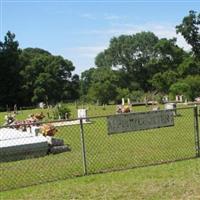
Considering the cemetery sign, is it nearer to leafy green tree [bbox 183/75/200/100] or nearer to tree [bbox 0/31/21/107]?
leafy green tree [bbox 183/75/200/100]

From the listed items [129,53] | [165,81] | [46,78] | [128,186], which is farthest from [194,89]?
[129,53]

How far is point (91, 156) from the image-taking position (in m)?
15.3

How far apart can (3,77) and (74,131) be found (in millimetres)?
74820

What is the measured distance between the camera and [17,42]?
10325 cm

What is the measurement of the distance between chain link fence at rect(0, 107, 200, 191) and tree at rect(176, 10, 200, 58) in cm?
6858

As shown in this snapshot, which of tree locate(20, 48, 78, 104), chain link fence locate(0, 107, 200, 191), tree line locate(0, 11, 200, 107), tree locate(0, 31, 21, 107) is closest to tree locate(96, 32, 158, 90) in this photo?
tree line locate(0, 11, 200, 107)

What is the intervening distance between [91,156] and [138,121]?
2.58 meters

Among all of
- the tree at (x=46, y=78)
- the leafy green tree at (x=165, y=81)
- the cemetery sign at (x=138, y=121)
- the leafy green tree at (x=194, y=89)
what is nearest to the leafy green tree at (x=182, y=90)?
the leafy green tree at (x=194, y=89)

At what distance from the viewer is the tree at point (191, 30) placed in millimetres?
86275

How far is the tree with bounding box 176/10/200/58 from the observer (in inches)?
3397

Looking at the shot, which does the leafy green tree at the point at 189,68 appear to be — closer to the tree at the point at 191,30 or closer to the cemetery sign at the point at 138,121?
the tree at the point at 191,30

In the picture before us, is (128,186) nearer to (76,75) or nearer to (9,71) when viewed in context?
(9,71)

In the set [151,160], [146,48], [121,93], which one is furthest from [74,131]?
[146,48]

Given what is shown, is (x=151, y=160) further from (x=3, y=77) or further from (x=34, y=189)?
(x=3, y=77)
